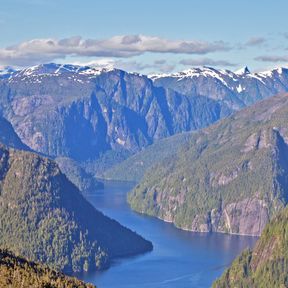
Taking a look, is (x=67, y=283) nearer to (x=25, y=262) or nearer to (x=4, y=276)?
(x=4, y=276)

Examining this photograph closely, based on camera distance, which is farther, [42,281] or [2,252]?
[2,252]

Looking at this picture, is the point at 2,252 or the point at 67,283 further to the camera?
the point at 2,252

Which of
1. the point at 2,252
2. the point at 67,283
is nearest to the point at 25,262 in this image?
the point at 2,252

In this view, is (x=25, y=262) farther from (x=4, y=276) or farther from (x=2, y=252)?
(x=4, y=276)

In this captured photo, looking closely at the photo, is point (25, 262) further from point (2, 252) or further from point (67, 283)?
point (67, 283)

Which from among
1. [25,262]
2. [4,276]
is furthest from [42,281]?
[25,262]
